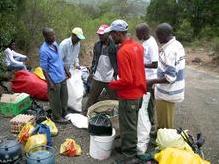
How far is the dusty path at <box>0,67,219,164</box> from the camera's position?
5722 millimetres

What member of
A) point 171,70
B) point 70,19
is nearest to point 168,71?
point 171,70

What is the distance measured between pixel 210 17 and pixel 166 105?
73.0 feet

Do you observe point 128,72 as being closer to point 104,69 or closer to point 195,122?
point 104,69

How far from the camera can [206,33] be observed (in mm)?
25094

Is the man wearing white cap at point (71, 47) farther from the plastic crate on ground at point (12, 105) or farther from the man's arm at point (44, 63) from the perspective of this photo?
the plastic crate on ground at point (12, 105)

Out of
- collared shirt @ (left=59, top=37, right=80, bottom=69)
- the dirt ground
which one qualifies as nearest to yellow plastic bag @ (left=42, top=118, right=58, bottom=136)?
the dirt ground

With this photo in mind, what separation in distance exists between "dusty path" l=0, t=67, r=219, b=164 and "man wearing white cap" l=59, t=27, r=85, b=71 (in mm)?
1241

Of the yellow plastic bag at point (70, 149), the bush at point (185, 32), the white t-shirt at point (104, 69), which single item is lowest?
the bush at point (185, 32)

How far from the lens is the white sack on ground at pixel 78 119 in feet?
21.7

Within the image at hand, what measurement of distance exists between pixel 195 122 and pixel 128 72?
300 centimetres

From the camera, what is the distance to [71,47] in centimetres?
689

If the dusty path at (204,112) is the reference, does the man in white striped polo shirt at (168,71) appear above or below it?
above

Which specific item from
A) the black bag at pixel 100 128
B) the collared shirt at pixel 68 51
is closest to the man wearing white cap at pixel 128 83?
the black bag at pixel 100 128

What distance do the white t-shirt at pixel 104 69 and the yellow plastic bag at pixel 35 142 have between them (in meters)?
1.76
